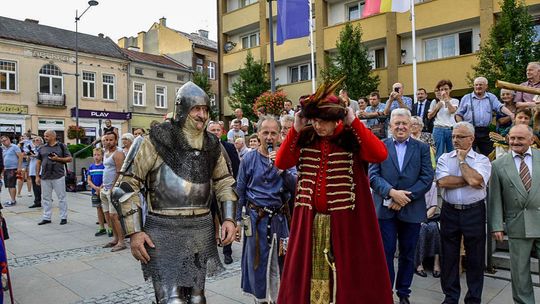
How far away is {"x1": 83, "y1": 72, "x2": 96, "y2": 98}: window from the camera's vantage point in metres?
31.9

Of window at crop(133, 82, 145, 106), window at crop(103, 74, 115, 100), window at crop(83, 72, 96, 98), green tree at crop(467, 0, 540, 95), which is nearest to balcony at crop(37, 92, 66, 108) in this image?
window at crop(83, 72, 96, 98)

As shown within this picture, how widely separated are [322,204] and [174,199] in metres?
1.05

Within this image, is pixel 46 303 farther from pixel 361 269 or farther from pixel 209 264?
pixel 361 269

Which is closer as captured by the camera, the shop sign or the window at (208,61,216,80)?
the shop sign

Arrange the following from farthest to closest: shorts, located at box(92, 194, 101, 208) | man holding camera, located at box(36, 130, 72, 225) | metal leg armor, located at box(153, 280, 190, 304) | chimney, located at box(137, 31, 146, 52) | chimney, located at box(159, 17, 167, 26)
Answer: chimney, located at box(137, 31, 146, 52) → chimney, located at box(159, 17, 167, 26) → man holding camera, located at box(36, 130, 72, 225) → shorts, located at box(92, 194, 101, 208) → metal leg armor, located at box(153, 280, 190, 304)

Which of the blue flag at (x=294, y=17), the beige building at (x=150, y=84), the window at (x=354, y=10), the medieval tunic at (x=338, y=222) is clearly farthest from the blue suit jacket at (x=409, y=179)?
the beige building at (x=150, y=84)

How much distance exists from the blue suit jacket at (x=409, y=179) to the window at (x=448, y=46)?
15987 millimetres

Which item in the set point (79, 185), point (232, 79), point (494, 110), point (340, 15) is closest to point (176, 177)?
point (494, 110)

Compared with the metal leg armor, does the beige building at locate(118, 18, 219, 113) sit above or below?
above

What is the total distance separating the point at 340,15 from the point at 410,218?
19.8 metres

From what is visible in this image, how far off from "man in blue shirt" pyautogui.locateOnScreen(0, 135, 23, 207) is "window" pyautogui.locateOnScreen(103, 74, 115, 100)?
2198cm

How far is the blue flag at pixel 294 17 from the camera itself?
16375mm

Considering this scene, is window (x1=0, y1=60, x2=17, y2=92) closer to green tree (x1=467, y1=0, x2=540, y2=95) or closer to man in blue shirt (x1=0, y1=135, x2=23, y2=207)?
man in blue shirt (x1=0, y1=135, x2=23, y2=207)

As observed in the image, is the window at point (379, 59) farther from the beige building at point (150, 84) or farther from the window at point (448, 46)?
the beige building at point (150, 84)
